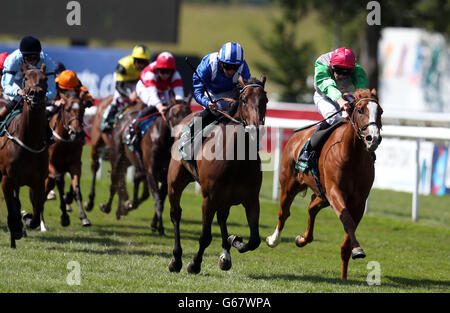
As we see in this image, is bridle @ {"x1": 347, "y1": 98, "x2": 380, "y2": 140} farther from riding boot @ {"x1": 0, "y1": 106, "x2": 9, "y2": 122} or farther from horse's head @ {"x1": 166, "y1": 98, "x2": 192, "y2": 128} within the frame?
riding boot @ {"x1": 0, "y1": 106, "x2": 9, "y2": 122}

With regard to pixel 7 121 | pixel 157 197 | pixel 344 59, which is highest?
pixel 344 59

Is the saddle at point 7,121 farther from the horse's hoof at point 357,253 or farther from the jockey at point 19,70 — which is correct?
the horse's hoof at point 357,253

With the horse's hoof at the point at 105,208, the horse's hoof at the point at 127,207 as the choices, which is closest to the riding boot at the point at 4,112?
the horse's hoof at the point at 127,207

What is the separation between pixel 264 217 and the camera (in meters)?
11.9

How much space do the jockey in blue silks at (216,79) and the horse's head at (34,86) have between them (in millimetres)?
1503

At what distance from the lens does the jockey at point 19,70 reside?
8.59 metres

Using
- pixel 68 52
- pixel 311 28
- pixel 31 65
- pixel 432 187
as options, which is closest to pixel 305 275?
pixel 31 65

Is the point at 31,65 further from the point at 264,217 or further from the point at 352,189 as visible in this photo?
the point at 264,217

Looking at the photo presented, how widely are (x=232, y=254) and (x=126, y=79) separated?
440 centimetres

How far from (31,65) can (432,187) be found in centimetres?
876

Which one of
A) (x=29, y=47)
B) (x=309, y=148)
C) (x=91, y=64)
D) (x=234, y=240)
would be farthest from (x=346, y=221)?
(x=91, y=64)

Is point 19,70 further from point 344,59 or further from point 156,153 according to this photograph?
point 344,59

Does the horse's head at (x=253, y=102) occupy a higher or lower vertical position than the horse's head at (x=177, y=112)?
higher

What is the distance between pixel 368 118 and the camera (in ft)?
22.6
